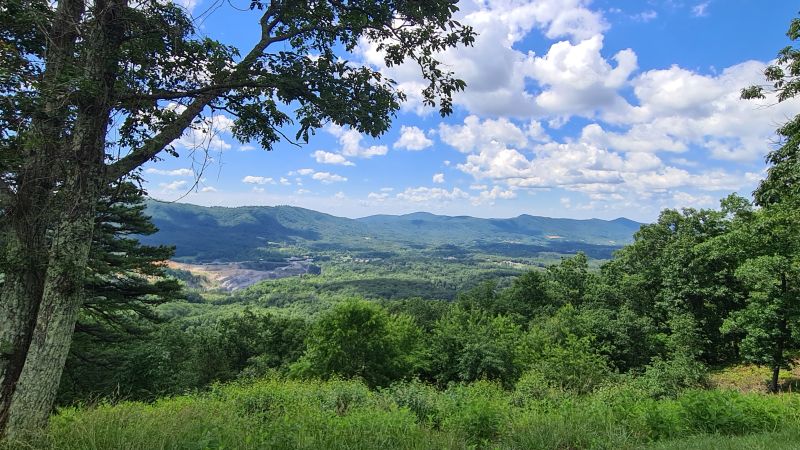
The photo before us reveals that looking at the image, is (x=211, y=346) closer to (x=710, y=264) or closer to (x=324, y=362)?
(x=324, y=362)

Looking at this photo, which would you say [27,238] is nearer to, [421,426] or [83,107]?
[83,107]

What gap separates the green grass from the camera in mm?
4023

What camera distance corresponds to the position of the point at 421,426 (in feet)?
18.4

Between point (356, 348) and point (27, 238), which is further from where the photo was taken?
point (356, 348)

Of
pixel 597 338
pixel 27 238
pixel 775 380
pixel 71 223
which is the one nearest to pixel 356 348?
pixel 597 338

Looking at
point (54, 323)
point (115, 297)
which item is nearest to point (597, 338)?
point (115, 297)

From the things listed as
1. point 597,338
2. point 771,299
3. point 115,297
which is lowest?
point 597,338

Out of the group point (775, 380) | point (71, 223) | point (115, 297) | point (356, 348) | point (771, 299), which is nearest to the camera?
point (71, 223)

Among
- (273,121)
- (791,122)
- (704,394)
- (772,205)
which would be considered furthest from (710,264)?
(273,121)

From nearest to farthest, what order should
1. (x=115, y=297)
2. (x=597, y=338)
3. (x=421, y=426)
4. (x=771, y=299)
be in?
(x=421, y=426) < (x=115, y=297) < (x=771, y=299) < (x=597, y=338)

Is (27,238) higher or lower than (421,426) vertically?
higher

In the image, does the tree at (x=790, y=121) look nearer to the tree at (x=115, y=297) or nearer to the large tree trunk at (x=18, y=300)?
the large tree trunk at (x=18, y=300)

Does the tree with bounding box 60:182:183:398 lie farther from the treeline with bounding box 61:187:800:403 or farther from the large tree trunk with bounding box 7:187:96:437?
the large tree trunk with bounding box 7:187:96:437

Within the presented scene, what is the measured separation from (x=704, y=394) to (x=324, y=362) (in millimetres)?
22806
